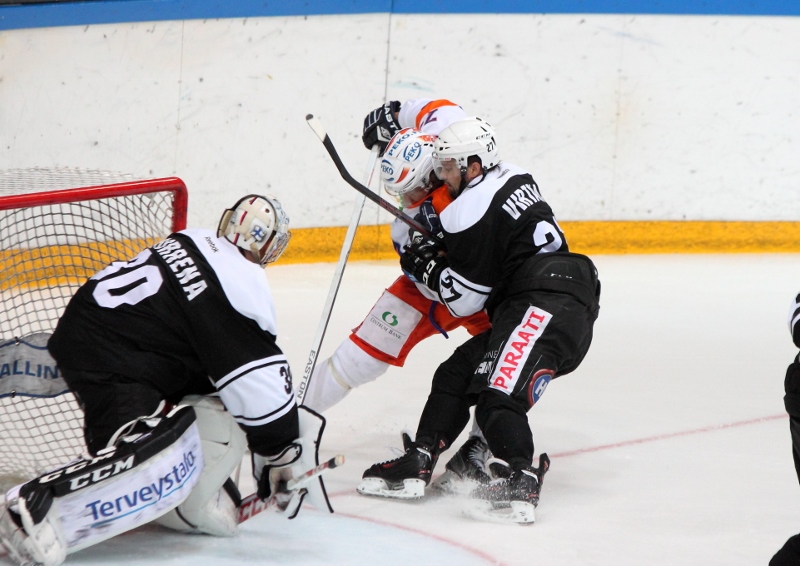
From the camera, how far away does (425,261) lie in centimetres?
308

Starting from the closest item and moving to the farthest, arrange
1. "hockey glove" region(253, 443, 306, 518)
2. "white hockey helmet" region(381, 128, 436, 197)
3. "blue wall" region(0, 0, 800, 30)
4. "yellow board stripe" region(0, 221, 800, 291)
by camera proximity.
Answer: "hockey glove" region(253, 443, 306, 518) < "white hockey helmet" region(381, 128, 436, 197) < "blue wall" region(0, 0, 800, 30) < "yellow board stripe" region(0, 221, 800, 291)

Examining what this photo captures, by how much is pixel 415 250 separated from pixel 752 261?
12.0 feet

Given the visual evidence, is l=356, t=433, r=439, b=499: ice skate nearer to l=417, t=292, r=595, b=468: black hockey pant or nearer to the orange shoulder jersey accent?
l=417, t=292, r=595, b=468: black hockey pant

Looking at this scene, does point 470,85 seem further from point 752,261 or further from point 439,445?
point 439,445

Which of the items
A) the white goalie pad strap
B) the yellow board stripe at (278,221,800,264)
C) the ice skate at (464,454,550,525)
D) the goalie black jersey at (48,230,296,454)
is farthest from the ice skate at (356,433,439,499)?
the yellow board stripe at (278,221,800,264)

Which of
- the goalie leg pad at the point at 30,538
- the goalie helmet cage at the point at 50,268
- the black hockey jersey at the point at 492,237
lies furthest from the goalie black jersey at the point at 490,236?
the goalie leg pad at the point at 30,538

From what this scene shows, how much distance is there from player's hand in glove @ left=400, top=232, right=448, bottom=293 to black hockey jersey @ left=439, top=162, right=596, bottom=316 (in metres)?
0.03

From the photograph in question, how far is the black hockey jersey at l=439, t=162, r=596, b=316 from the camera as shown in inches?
117

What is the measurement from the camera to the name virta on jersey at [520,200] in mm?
2982

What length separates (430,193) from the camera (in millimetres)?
3273

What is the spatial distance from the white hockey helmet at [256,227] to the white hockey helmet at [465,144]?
695 mm

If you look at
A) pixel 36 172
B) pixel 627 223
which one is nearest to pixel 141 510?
pixel 36 172

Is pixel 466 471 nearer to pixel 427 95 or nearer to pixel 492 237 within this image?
pixel 492 237

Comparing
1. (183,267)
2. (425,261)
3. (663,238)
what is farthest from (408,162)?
(663,238)
